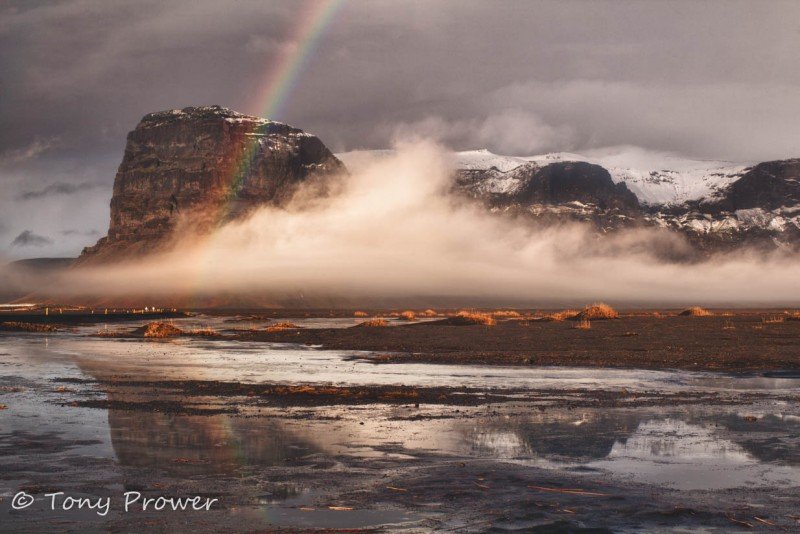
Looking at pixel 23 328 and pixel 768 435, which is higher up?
pixel 23 328

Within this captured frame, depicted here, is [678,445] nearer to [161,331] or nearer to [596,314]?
[596,314]

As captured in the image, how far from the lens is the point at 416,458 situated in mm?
15859

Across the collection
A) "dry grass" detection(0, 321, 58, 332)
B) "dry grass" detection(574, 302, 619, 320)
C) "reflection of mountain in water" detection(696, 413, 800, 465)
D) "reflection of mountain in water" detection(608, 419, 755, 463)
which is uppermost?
"dry grass" detection(574, 302, 619, 320)

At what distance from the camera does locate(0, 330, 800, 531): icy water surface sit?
11.8m

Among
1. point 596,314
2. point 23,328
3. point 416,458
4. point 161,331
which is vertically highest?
point 596,314

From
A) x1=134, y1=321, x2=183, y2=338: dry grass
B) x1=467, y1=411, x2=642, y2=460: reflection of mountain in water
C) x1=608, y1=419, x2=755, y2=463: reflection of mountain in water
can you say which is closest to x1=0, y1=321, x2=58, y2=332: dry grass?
x1=134, y1=321, x2=183, y2=338: dry grass

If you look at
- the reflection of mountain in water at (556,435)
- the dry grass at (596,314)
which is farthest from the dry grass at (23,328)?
the reflection of mountain in water at (556,435)

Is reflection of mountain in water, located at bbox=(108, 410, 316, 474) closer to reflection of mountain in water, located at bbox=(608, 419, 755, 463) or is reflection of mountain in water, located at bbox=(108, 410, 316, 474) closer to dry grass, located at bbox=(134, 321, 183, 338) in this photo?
reflection of mountain in water, located at bbox=(608, 419, 755, 463)

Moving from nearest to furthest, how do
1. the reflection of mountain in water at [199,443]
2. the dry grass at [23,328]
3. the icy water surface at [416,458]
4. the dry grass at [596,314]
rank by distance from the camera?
1. the icy water surface at [416,458]
2. the reflection of mountain in water at [199,443]
3. the dry grass at [596,314]
4. the dry grass at [23,328]

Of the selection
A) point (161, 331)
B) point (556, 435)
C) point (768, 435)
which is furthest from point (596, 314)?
point (556, 435)

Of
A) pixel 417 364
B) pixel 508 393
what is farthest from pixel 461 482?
pixel 417 364

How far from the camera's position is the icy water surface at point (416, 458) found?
11.8 metres

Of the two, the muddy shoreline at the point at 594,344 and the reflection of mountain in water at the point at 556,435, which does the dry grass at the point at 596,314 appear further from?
the reflection of mountain in water at the point at 556,435

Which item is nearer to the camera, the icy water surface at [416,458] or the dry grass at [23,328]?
the icy water surface at [416,458]
